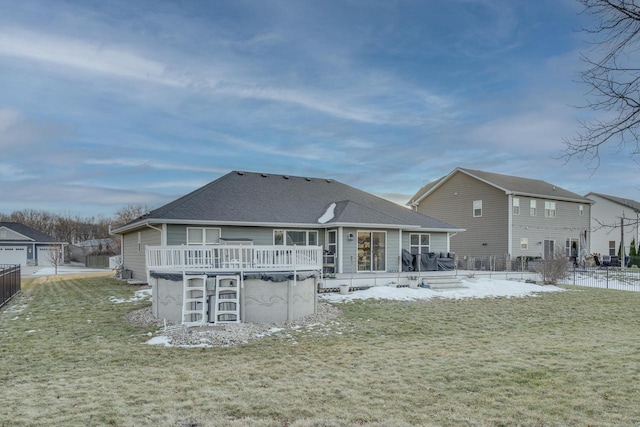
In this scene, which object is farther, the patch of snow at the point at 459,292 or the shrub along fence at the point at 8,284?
the patch of snow at the point at 459,292

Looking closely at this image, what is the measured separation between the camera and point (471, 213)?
27391 mm

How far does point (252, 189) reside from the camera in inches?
772

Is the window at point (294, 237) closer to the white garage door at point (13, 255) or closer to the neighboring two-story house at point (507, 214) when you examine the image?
the neighboring two-story house at point (507, 214)

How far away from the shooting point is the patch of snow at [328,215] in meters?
18.0

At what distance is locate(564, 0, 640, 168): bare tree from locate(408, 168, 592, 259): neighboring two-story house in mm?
21869

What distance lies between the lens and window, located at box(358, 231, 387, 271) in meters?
17.8

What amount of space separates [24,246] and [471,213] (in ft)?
124

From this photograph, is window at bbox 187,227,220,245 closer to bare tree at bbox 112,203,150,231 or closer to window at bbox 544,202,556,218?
window at bbox 544,202,556,218

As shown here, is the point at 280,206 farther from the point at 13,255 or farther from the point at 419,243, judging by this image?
the point at 13,255

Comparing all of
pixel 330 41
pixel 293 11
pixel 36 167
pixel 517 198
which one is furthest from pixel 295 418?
pixel 36 167

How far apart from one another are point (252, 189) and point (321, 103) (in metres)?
5.16

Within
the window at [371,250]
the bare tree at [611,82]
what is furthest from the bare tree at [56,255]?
the bare tree at [611,82]

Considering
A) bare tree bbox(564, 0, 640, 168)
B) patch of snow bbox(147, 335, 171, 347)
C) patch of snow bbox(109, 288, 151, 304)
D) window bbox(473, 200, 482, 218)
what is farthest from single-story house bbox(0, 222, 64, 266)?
bare tree bbox(564, 0, 640, 168)

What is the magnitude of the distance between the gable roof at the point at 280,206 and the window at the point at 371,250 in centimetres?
70
